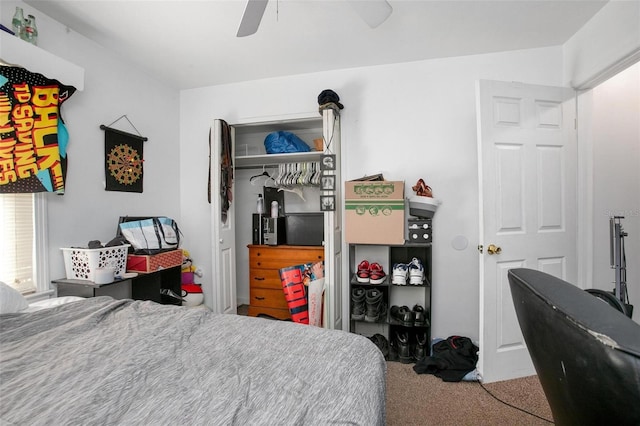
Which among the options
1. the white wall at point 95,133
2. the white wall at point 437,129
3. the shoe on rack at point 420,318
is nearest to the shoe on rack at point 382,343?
the shoe on rack at point 420,318

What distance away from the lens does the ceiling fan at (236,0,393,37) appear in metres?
1.35

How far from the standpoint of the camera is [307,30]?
6.76 feet

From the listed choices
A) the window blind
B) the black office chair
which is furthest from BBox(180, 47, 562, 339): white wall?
the window blind

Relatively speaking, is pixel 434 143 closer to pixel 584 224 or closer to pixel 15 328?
pixel 584 224

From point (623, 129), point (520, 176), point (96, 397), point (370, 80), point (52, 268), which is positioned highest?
point (370, 80)

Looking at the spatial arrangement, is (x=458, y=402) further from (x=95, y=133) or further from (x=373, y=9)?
(x=95, y=133)

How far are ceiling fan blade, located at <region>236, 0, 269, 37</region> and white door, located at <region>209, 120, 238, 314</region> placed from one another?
1.30 m

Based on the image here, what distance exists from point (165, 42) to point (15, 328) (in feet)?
7.02

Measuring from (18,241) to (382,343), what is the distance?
2726 millimetres

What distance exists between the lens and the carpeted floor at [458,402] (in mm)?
1613

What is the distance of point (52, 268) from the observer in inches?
75.1

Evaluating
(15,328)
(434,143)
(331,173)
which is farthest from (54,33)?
(434,143)

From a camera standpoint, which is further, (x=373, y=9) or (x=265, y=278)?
(x=265, y=278)

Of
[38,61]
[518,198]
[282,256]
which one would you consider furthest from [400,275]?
[38,61]
